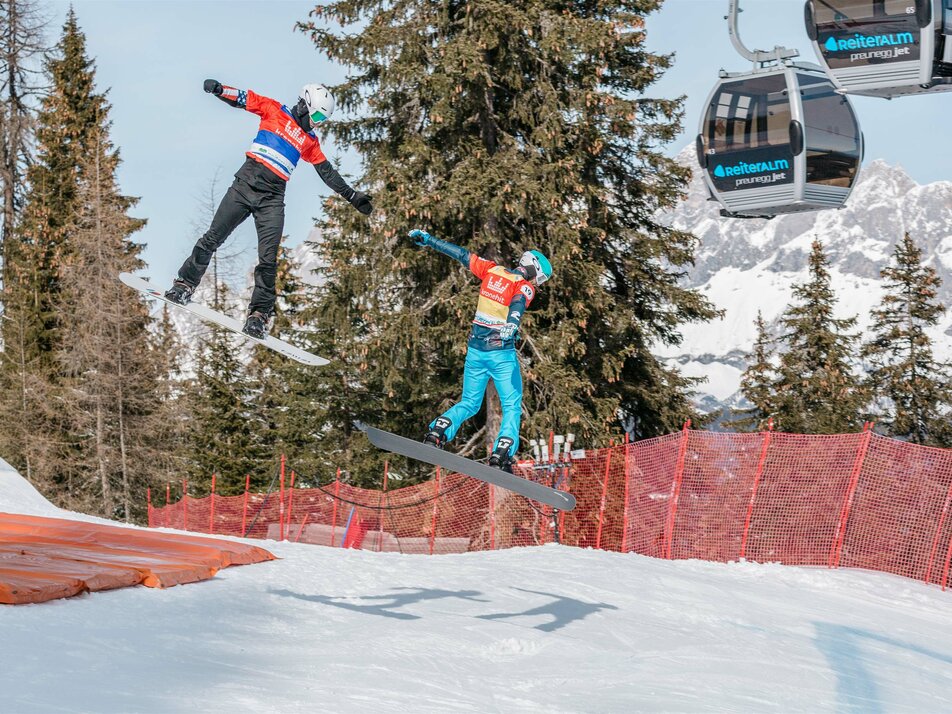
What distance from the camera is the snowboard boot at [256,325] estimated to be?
295 inches

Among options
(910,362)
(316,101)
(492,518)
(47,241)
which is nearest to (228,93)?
(316,101)

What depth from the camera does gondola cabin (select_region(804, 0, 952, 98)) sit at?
14.3m

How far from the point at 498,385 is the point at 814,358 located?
105ft

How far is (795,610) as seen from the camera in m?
11.2

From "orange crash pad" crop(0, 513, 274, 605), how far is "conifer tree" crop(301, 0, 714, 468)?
7.99m

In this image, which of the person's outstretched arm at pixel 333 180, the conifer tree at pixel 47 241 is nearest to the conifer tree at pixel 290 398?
the conifer tree at pixel 47 241

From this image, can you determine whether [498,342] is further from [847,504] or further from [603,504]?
[847,504]

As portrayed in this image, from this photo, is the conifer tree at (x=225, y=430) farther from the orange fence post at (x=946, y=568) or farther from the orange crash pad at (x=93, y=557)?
the orange fence post at (x=946, y=568)

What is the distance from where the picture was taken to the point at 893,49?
14602 mm

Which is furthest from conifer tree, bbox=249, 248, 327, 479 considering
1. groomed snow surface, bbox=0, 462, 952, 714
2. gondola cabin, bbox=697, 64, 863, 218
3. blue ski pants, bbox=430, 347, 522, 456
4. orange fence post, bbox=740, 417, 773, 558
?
blue ski pants, bbox=430, 347, 522, 456

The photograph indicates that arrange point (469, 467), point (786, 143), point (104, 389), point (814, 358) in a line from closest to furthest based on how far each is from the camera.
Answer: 1. point (469, 467)
2. point (786, 143)
3. point (104, 389)
4. point (814, 358)

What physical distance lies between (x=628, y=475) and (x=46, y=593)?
9.16m

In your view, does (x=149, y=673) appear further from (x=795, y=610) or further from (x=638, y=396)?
(x=638, y=396)

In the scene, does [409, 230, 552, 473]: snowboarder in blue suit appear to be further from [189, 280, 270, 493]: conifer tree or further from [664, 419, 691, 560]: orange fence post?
[189, 280, 270, 493]: conifer tree
